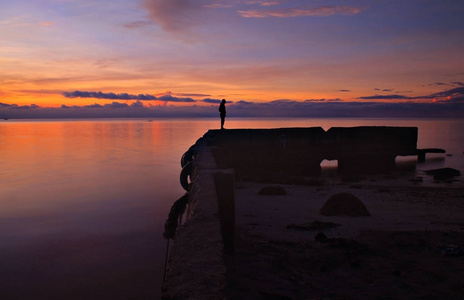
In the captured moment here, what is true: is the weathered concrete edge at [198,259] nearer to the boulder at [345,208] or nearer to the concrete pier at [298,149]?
the concrete pier at [298,149]

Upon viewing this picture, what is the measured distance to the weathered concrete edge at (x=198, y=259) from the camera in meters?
2.59

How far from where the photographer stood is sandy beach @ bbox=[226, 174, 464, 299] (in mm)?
4625

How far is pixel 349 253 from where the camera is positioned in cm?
575

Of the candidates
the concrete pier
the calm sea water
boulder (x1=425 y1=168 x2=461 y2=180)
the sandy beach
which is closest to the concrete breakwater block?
the sandy beach

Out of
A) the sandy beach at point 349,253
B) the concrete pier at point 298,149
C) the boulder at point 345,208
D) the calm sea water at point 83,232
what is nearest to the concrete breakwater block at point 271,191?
the sandy beach at point 349,253

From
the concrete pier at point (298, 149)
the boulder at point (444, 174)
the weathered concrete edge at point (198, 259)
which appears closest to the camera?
the weathered concrete edge at point (198, 259)

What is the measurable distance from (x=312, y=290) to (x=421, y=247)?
103 inches

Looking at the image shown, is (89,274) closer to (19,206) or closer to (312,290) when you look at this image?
(312,290)

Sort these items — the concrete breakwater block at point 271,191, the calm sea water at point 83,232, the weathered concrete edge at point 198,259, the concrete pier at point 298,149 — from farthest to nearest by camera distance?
the concrete pier at point 298,149, the concrete breakwater block at point 271,191, the calm sea water at point 83,232, the weathered concrete edge at point 198,259

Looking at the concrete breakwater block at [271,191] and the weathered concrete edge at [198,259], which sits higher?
the weathered concrete edge at [198,259]

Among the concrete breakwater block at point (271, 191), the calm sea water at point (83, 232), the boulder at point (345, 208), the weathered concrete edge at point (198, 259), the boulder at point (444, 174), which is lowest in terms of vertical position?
the calm sea water at point (83, 232)

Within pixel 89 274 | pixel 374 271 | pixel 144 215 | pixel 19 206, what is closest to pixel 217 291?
pixel 374 271

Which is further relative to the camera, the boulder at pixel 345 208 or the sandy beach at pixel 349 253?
the boulder at pixel 345 208

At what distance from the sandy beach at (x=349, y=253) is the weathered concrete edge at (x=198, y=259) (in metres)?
1.09
